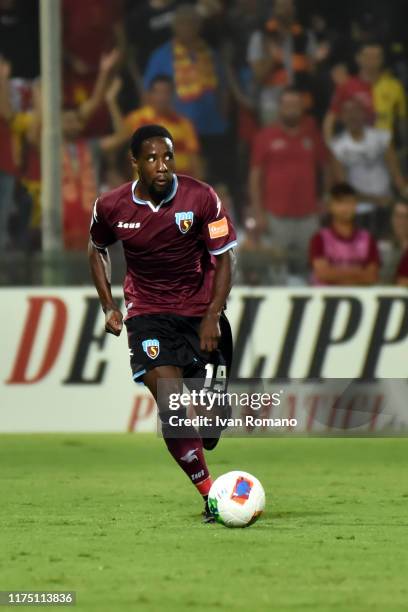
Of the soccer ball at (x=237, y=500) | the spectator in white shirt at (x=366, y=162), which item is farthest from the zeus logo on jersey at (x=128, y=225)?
the spectator in white shirt at (x=366, y=162)

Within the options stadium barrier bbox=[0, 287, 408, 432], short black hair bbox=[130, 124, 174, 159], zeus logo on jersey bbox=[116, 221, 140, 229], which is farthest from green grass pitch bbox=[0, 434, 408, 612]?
short black hair bbox=[130, 124, 174, 159]

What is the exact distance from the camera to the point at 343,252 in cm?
1434

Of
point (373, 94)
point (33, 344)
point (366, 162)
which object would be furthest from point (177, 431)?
point (373, 94)

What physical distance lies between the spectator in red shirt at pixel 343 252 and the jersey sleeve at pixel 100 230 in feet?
19.8

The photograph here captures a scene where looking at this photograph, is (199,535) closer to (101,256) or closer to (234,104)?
(101,256)

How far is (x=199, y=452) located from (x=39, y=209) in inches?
363

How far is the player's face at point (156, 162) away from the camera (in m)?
7.89

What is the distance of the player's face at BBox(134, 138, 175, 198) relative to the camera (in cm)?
789

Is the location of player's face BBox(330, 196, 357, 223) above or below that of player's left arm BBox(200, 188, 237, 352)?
below

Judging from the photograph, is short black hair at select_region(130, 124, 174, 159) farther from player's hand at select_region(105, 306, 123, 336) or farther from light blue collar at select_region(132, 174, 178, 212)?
player's hand at select_region(105, 306, 123, 336)

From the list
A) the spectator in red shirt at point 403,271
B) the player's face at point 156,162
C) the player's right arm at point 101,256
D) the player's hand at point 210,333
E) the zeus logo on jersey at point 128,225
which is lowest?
the spectator in red shirt at point 403,271

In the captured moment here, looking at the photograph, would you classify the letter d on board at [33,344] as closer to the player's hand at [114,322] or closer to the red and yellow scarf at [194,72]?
the red and yellow scarf at [194,72]

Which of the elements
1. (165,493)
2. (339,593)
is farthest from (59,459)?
(339,593)

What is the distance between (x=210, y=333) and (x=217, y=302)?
6.9 inches
